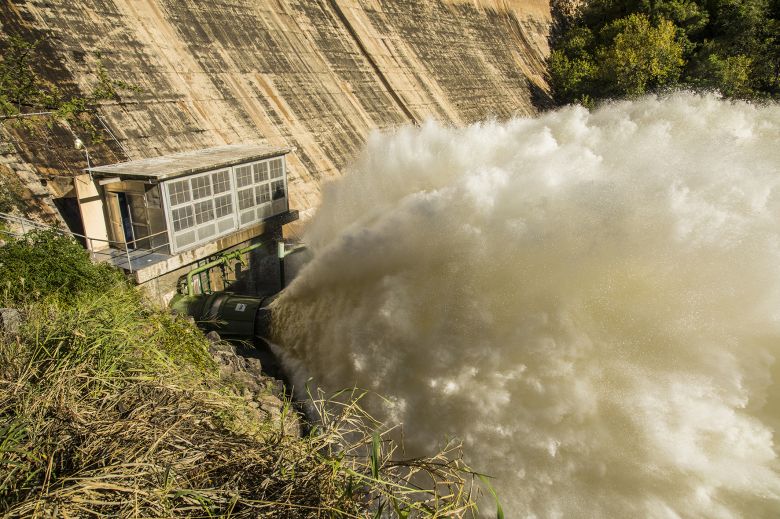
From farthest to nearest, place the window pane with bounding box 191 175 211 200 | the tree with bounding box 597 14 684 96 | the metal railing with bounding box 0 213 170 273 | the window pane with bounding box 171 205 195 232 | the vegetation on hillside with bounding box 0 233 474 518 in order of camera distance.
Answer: the tree with bounding box 597 14 684 96 < the window pane with bounding box 191 175 211 200 < the window pane with bounding box 171 205 195 232 < the metal railing with bounding box 0 213 170 273 < the vegetation on hillside with bounding box 0 233 474 518

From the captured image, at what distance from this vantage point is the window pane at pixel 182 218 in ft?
34.0

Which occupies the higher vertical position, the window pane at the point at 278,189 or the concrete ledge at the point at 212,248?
the window pane at the point at 278,189

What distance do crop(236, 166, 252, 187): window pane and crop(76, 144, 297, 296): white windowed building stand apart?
25mm

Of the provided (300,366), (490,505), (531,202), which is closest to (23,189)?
(300,366)

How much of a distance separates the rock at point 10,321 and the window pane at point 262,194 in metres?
6.88

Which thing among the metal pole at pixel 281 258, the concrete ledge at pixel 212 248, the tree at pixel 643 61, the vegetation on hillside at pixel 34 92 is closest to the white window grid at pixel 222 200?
the concrete ledge at pixel 212 248

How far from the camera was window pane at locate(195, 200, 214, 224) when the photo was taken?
1096 cm

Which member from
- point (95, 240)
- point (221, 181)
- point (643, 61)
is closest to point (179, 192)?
point (221, 181)

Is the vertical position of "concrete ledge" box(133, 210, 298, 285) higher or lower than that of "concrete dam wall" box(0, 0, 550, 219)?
lower

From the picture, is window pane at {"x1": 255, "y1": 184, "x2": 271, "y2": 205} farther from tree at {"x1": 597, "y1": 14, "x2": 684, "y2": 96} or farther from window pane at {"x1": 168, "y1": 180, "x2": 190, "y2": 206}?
tree at {"x1": 597, "y1": 14, "x2": 684, "y2": 96}

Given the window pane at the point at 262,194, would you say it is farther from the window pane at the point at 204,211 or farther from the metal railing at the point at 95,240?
the metal railing at the point at 95,240

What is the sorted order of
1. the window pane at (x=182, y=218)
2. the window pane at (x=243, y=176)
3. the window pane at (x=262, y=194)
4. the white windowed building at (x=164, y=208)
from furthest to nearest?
the window pane at (x=262, y=194) < the window pane at (x=243, y=176) < the window pane at (x=182, y=218) < the white windowed building at (x=164, y=208)

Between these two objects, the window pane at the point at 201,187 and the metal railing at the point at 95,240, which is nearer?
the metal railing at the point at 95,240

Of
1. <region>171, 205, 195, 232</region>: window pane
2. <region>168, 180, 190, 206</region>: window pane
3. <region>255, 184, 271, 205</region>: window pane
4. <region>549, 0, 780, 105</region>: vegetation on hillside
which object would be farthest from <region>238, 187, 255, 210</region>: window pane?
<region>549, 0, 780, 105</region>: vegetation on hillside
